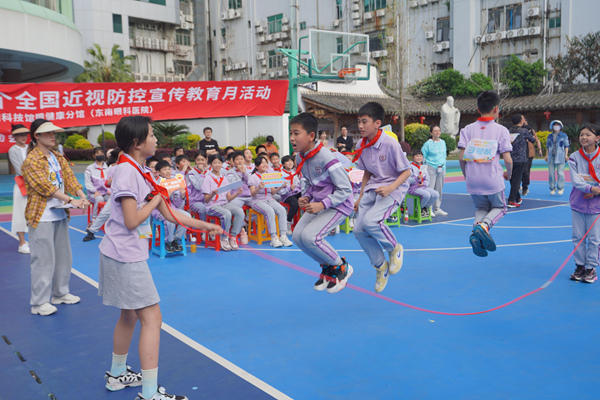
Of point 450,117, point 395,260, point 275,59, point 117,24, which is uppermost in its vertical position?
point 117,24

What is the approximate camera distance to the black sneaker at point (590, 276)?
5.95m

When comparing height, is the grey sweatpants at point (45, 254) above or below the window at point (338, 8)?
below

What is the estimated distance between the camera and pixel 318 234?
182 inches

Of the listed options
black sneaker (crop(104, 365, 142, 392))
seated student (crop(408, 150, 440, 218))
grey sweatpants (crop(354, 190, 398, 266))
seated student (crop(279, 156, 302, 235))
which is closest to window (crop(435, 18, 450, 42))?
seated student (crop(408, 150, 440, 218))

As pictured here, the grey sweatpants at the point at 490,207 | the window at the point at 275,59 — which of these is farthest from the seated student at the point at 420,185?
the window at the point at 275,59

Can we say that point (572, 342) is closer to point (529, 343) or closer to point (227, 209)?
point (529, 343)

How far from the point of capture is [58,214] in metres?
5.15

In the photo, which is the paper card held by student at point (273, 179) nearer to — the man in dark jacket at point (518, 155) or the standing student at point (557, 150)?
the man in dark jacket at point (518, 155)

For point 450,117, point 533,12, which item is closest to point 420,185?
point 450,117

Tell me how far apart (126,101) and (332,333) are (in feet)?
32.5

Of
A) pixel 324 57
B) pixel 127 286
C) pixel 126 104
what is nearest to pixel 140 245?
pixel 127 286

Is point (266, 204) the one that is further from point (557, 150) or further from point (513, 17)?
point (513, 17)

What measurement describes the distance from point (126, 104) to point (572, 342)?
36.7 ft

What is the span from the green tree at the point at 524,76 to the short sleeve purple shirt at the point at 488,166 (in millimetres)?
26826
